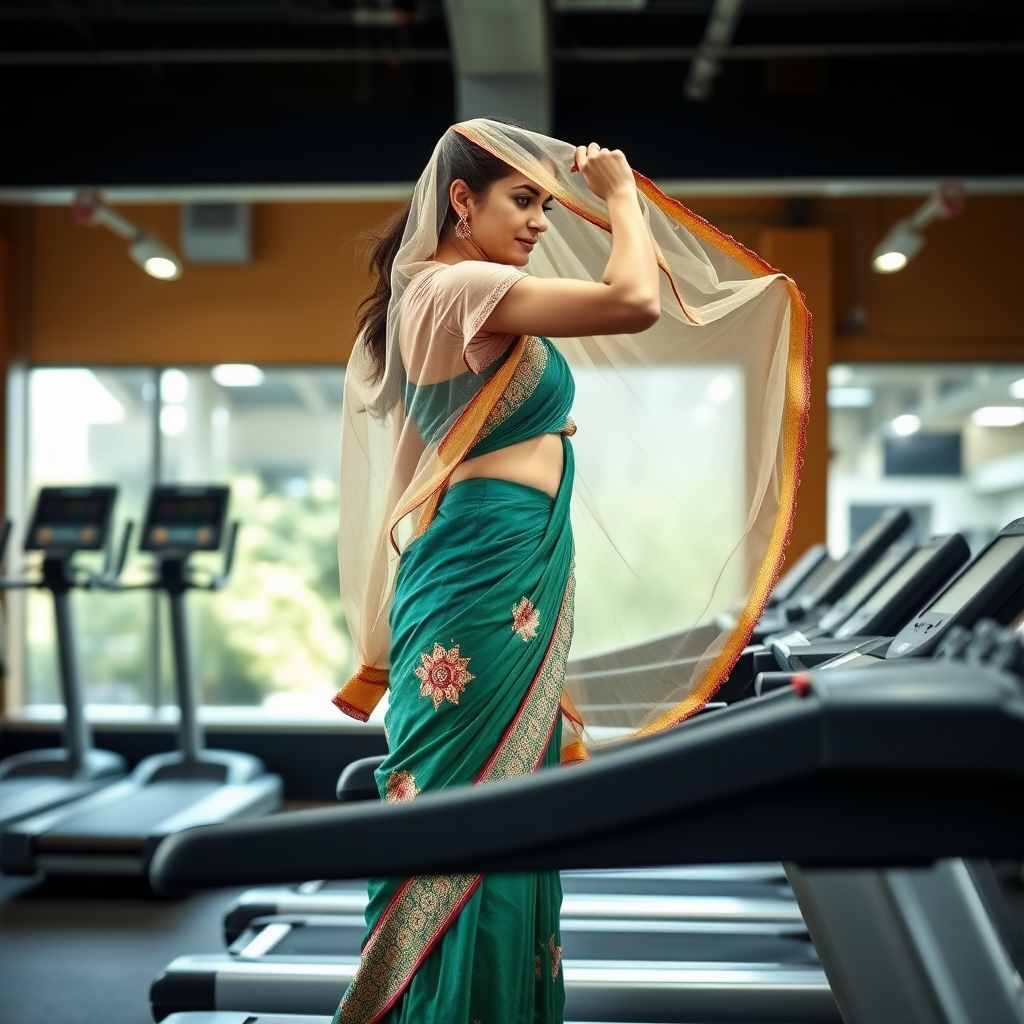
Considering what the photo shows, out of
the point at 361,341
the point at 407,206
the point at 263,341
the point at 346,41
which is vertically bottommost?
the point at 361,341

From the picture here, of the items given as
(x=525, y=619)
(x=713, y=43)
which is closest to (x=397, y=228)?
Answer: (x=525, y=619)

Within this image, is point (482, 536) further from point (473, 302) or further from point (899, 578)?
point (899, 578)

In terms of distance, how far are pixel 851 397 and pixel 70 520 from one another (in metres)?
4.08

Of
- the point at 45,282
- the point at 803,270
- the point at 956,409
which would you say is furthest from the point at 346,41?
the point at 956,409

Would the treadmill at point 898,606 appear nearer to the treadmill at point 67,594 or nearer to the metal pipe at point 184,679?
the metal pipe at point 184,679

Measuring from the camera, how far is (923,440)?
6.32m

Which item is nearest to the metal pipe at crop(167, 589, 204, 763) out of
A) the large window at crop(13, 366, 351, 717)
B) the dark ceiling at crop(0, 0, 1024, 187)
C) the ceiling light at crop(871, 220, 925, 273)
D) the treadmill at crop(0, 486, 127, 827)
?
the treadmill at crop(0, 486, 127, 827)

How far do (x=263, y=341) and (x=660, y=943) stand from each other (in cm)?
423

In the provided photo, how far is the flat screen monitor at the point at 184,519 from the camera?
16.4 ft

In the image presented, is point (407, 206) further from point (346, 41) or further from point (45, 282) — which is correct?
point (45, 282)

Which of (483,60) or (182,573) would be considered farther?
(182,573)

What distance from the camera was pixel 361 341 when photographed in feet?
5.76

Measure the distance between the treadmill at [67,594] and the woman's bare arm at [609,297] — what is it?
3.92 metres

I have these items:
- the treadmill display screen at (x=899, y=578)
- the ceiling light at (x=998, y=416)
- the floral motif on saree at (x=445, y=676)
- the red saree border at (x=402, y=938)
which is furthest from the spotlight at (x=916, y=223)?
the red saree border at (x=402, y=938)
